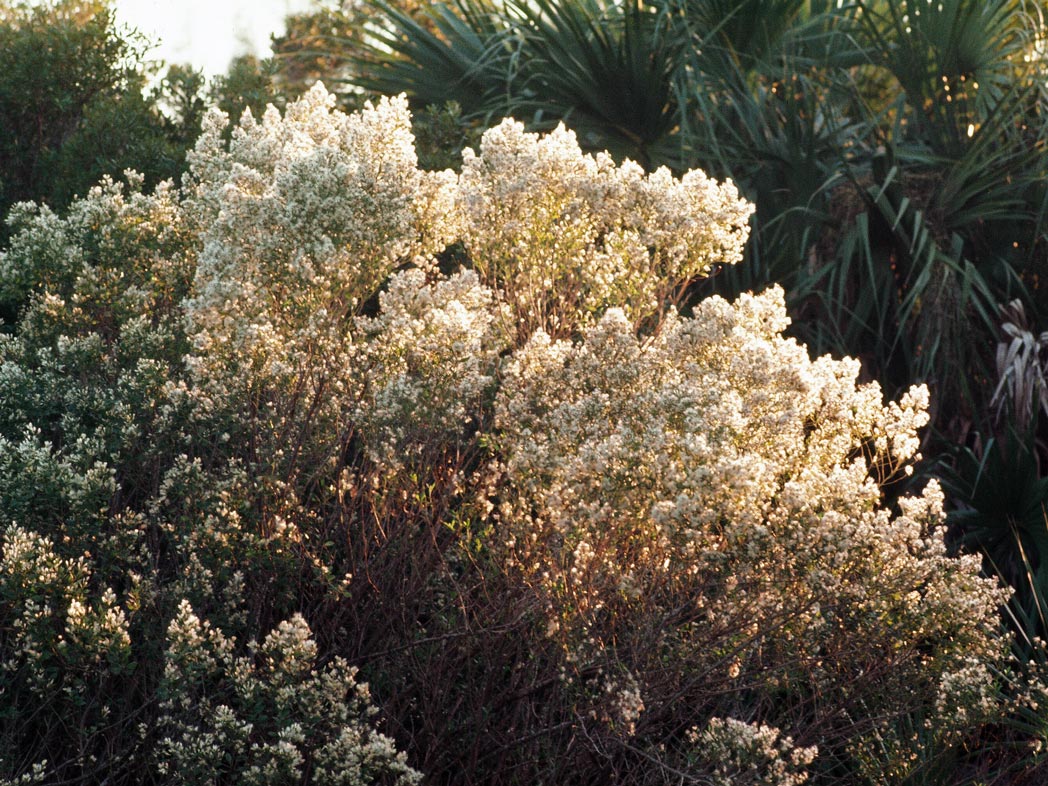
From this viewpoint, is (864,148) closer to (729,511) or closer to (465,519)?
(465,519)

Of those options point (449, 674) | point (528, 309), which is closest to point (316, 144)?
point (528, 309)

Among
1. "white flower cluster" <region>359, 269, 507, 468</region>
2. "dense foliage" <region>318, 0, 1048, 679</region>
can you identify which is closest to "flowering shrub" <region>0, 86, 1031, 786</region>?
"white flower cluster" <region>359, 269, 507, 468</region>

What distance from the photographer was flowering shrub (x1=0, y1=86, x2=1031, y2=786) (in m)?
4.88

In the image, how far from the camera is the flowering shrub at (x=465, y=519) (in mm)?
4879

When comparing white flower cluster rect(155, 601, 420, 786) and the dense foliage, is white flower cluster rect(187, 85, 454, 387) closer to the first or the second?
white flower cluster rect(155, 601, 420, 786)

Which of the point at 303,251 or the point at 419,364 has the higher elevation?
the point at 303,251

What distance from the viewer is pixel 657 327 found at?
6328mm

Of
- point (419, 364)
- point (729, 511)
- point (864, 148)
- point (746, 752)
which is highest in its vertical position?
point (864, 148)

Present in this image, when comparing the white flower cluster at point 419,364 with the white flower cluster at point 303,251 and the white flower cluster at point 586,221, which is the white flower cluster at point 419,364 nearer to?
the white flower cluster at point 303,251

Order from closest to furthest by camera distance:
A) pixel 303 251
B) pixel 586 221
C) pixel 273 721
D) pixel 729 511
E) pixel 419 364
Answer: pixel 729 511
pixel 273 721
pixel 303 251
pixel 419 364
pixel 586 221

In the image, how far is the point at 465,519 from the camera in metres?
5.99

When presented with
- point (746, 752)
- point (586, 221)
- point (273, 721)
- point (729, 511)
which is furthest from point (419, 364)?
point (746, 752)

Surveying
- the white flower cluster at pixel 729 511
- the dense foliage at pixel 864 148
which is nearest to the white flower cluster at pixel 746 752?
the white flower cluster at pixel 729 511

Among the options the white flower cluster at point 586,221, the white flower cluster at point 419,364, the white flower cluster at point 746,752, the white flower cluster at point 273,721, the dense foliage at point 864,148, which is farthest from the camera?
the dense foliage at point 864,148
